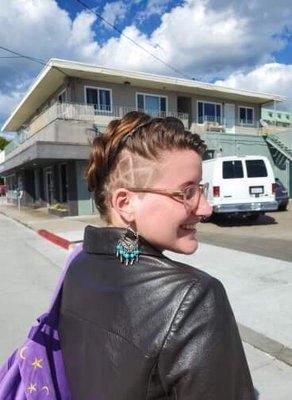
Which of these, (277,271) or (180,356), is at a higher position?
(180,356)

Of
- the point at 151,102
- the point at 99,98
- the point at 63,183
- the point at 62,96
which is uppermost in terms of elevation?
the point at 62,96

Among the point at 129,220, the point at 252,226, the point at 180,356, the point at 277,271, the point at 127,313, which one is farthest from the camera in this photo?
the point at 252,226

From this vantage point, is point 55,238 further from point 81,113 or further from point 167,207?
point 167,207

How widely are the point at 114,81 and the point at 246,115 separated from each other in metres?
11.7

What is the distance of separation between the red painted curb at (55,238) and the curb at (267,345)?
8256 millimetres

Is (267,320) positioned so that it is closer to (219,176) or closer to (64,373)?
(64,373)

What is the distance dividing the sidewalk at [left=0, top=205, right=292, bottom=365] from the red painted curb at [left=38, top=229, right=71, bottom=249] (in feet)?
13.3

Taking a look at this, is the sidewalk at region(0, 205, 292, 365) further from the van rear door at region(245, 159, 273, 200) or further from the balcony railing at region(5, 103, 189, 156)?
the balcony railing at region(5, 103, 189, 156)

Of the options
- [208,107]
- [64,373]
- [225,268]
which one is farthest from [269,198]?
[208,107]

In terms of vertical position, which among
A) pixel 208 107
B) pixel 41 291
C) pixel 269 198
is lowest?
pixel 41 291

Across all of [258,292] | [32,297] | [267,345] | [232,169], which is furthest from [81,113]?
[267,345]

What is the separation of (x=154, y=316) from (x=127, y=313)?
85 millimetres

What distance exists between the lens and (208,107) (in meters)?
32.0

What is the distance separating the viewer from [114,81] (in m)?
27.1
